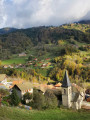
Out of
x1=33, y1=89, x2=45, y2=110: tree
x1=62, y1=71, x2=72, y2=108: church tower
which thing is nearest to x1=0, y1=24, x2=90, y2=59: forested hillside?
x1=62, y1=71, x2=72, y2=108: church tower

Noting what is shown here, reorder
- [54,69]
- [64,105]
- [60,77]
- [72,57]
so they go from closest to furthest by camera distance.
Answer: [64,105] < [60,77] < [54,69] < [72,57]

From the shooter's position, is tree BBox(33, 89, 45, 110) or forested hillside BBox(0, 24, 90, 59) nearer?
tree BBox(33, 89, 45, 110)

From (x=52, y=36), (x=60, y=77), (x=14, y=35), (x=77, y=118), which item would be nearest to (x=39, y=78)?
(x=60, y=77)

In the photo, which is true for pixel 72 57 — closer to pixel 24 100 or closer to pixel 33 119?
pixel 24 100

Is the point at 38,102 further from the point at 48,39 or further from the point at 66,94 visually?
the point at 48,39

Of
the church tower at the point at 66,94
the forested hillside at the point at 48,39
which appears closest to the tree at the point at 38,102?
the church tower at the point at 66,94

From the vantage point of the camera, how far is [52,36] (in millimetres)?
189625

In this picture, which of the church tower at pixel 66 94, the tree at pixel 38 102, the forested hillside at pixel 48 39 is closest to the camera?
the tree at pixel 38 102

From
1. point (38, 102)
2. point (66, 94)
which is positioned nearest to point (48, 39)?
point (66, 94)

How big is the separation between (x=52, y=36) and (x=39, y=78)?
13829cm

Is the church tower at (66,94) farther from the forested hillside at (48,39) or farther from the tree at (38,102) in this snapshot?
the forested hillside at (48,39)

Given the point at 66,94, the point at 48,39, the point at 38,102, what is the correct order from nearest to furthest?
the point at 38,102, the point at 66,94, the point at 48,39

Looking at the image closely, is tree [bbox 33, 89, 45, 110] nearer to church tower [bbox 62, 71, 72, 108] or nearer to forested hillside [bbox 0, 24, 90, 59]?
church tower [bbox 62, 71, 72, 108]

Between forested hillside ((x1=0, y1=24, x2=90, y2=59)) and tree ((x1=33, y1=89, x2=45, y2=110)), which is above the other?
forested hillside ((x1=0, y1=24, x2=90, y2=59))
